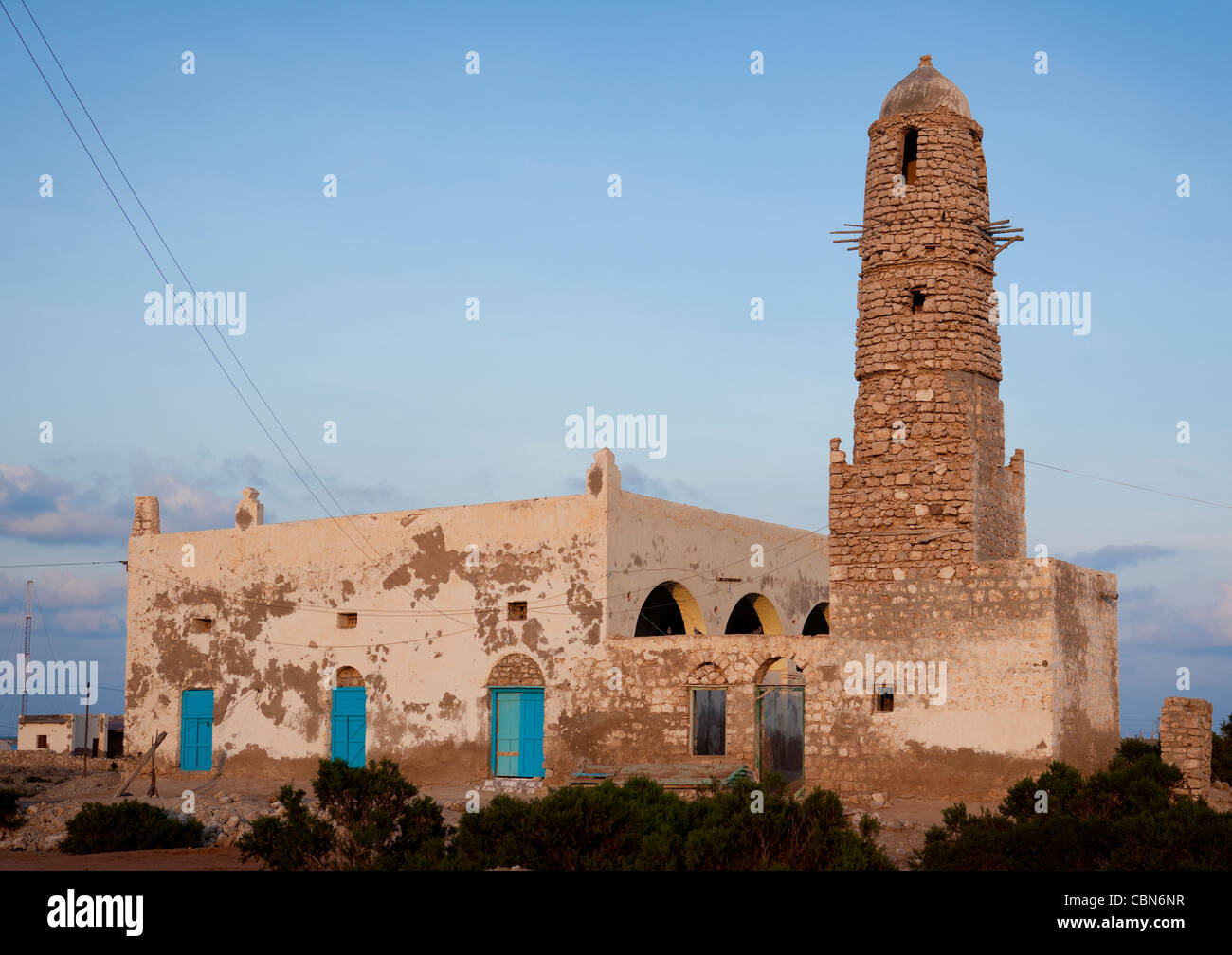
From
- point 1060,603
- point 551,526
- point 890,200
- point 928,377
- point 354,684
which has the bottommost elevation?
point 354,684

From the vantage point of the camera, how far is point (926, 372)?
1903 centimetres

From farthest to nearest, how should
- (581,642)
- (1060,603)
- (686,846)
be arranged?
(581,642)
(1060,603)
(686,846)

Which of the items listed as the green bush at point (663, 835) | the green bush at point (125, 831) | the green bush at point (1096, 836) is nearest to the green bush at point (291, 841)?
the green bush at point (663, 835)

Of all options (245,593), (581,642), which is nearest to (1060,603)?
(581,642)

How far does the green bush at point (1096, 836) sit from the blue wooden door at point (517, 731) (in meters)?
10.2

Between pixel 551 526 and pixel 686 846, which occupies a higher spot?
pixel 551 526

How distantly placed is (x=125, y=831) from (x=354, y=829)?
14.2 feet

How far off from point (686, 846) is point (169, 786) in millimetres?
16973

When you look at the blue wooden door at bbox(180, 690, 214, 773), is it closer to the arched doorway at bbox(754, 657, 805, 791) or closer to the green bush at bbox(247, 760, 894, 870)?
the arched doorway at bbox(754, 657, 805, 791)

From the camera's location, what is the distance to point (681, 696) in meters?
20.8

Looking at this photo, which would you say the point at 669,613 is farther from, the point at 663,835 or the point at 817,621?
the point at 663,835

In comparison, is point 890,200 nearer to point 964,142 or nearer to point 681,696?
point 964,142

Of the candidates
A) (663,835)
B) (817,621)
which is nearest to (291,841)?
(663,835)

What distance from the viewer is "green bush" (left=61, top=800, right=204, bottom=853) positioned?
15.6 m
